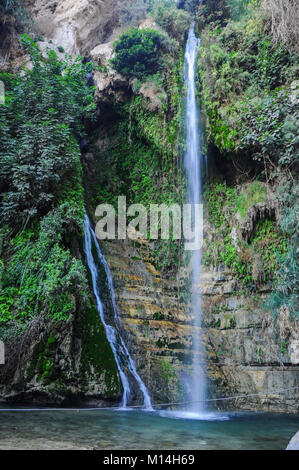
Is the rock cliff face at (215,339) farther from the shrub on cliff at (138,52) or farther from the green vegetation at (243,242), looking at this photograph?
the shrub on cliff at (138,52)

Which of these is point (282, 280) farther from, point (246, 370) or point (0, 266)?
point (0, 266)

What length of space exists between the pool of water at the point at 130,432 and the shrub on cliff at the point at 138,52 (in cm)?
1014

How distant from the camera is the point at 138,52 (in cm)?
1098

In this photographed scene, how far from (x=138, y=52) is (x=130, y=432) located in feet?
36.0

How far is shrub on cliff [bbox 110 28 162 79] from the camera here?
11.0 metres

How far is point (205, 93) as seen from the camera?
9.80 m

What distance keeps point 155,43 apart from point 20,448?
11.8m

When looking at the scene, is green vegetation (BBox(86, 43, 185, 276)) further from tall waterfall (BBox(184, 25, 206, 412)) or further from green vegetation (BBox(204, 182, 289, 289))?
green vegetation (BBox(204, 182, 289, 289))

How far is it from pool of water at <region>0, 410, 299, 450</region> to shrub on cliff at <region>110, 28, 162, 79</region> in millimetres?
10137

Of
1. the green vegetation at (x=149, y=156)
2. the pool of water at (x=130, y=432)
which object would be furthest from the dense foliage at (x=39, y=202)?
the green vegetation at (x=149, y=156)

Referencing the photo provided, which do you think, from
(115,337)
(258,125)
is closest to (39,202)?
(115,337)

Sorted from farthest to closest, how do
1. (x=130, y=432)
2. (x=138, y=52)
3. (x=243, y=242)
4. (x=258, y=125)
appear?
(x=138, y=52) → (x=243, y=242) → (x=258, y=125) → (x=130, y=432)

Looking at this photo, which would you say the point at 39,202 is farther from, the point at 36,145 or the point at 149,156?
the point at 149,156

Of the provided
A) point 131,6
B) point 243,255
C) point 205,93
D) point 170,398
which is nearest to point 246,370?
point 170,398
